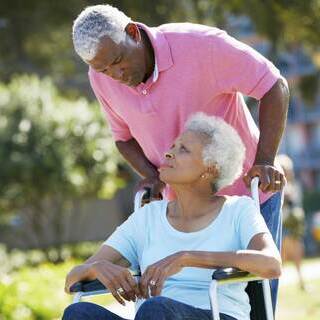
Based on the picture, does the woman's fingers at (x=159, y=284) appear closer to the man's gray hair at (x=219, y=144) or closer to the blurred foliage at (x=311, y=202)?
the man's gray hair at (x=219, y=144)

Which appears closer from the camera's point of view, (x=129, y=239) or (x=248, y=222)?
(x=248, y=222)

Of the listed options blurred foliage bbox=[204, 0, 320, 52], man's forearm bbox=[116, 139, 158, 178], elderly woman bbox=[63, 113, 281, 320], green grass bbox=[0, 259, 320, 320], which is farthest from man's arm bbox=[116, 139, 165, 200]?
blurred foliage bbox=[204, 0, 320, 52]

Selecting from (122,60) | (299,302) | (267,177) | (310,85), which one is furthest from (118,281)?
(310,85)

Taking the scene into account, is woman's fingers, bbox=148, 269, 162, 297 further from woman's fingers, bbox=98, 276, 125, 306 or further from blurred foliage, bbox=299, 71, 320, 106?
blurred foliage, bbox=299, 71, 320, 106

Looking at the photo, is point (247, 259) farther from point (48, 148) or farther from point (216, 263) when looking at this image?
point (48, 148)

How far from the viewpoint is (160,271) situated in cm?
364

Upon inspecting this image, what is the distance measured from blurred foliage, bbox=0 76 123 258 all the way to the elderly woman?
44.1ft

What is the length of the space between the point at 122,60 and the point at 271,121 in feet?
2.13

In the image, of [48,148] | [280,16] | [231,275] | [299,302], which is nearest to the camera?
[231,275]

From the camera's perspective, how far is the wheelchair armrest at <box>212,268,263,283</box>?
139 inches

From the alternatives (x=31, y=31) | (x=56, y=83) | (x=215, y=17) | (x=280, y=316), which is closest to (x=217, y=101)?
(x=280, y=316)

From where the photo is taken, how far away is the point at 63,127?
59.3ft

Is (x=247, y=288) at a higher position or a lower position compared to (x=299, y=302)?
higher

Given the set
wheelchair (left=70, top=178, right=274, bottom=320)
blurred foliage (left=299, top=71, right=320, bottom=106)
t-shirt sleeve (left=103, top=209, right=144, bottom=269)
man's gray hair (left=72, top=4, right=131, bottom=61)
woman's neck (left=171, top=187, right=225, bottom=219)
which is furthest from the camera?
blurred foliage (left=299, top=71, right=320, bottom=106)
